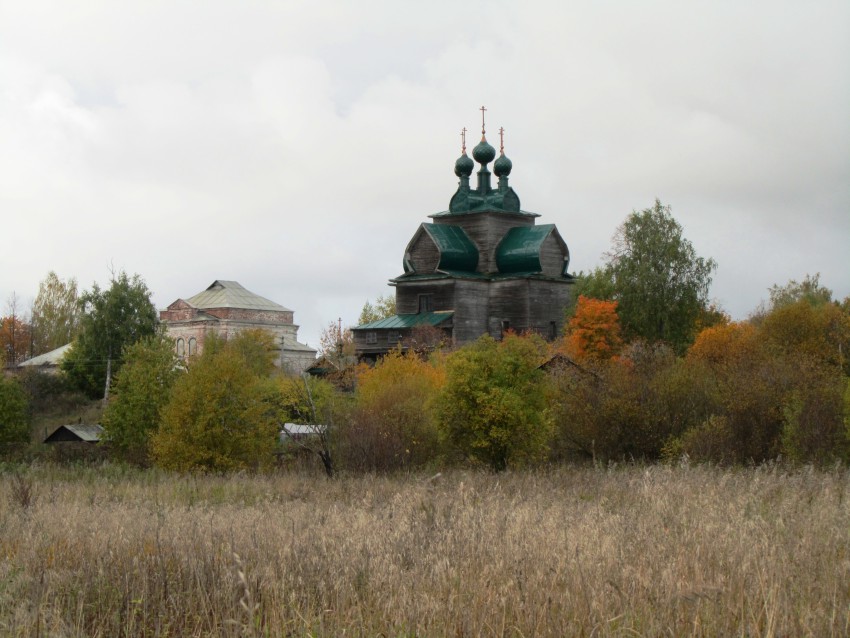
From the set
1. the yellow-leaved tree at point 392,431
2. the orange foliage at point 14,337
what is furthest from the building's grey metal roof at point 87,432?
the orange foliage at point 14,337

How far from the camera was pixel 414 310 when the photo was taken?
57.2 meters

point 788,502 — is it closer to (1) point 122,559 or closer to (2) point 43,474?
(1) point 122,559

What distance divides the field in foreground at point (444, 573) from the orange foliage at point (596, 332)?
1604 inches

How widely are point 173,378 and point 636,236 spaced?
2666 cm

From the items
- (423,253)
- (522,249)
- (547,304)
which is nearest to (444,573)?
(547,304)

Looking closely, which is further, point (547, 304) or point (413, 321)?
point (547, 304)

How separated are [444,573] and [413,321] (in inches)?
1902

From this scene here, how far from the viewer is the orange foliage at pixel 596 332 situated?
2076 inches

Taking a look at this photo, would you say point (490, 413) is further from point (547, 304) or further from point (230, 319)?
point (230, 319)

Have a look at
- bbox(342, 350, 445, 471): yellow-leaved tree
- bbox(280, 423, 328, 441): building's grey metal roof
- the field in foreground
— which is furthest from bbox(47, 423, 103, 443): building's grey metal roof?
the field in foreground

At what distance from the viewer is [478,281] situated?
56.9 meters

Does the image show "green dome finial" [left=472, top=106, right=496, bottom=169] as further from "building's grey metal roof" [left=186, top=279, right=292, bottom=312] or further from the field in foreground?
A: the field in foreground

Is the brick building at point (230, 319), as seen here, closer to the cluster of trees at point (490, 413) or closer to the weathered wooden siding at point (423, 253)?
the weathered wooden siding at point (423, 253)

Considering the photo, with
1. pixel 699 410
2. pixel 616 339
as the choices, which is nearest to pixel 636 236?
pixel 616 339
